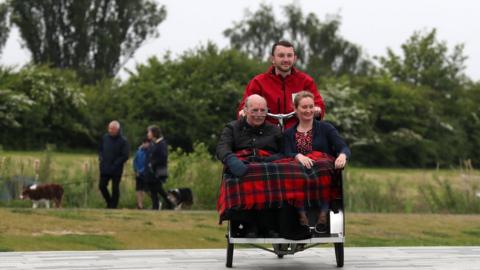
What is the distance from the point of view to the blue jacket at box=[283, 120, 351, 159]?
8.00m

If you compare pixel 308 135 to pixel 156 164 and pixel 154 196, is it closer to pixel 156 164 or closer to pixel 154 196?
pixel 156 164

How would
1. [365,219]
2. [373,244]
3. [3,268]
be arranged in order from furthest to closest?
[365,219] → [373,244] → [3,268]

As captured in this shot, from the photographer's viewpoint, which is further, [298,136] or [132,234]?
[132,234]

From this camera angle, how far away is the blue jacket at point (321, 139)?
315 inches

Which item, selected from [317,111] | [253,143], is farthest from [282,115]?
[253,143]

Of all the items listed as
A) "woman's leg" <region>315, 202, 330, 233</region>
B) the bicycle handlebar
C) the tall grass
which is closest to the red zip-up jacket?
the bicycle handlebar

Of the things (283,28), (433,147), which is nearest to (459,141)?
(433,147)

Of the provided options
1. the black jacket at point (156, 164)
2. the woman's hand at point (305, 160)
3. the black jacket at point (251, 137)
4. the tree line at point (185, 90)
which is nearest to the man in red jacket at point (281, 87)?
the black jacket at point (251, 137)

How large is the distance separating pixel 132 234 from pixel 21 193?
5.28 metres

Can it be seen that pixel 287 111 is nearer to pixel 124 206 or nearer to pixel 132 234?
pixel 132 234

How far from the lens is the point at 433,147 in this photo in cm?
4597

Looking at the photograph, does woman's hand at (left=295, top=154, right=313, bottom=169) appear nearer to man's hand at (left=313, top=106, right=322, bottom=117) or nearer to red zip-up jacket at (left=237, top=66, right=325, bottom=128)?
man's hand at (left=313, top=106, right=322, bottom=117)

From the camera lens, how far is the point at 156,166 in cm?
1733

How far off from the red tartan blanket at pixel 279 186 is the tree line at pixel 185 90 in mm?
18455
